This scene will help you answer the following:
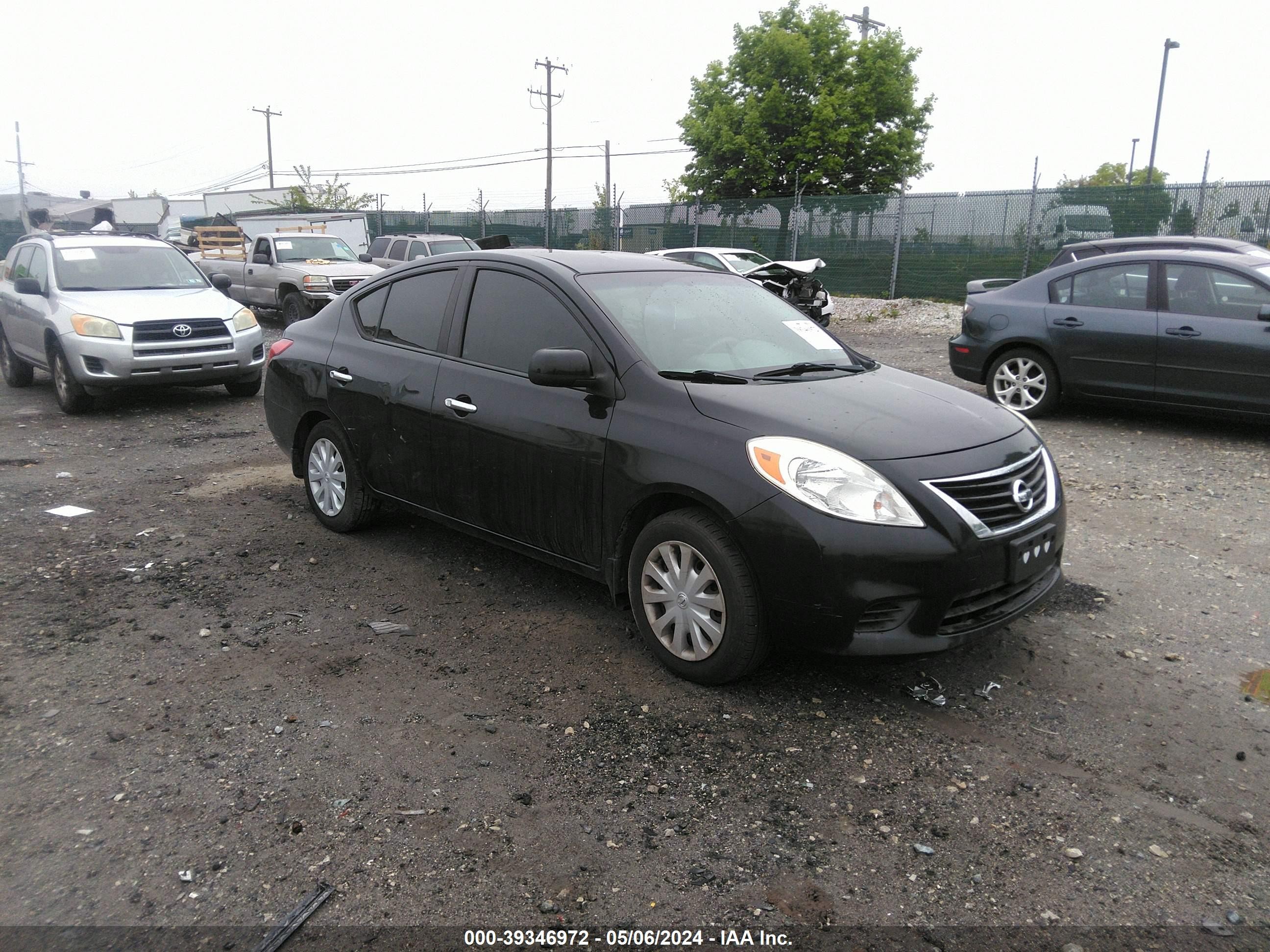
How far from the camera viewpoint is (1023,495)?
367cm

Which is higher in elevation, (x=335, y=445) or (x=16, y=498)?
(x=335, y=445)

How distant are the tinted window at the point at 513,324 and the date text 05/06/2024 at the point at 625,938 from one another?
95.3 inches

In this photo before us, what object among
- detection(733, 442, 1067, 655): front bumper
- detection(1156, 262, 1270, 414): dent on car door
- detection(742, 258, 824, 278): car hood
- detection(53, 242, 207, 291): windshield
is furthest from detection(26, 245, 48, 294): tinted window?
detection(1156, 262, 1270, 414): dent on car door

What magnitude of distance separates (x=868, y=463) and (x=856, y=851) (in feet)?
4.45

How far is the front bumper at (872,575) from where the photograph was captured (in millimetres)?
3312

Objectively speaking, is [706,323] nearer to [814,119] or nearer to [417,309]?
[417,309]

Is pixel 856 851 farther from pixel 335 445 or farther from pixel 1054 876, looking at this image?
pixel 335 445

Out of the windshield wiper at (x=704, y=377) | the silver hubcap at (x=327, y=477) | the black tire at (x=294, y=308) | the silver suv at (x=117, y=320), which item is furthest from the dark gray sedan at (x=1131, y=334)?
the black tire at (x=294, y=308)

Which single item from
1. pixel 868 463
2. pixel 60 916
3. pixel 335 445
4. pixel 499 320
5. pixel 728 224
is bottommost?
pixel 60 916

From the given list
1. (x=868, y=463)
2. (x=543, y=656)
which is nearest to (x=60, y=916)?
(x=543, y=656)

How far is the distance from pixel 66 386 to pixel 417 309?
6.37 metres

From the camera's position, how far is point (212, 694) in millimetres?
3725

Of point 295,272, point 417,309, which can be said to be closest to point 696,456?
point 417,309

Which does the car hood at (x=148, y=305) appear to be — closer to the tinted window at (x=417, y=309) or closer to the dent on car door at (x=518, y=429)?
the tinted window at (x=417, y=309)
